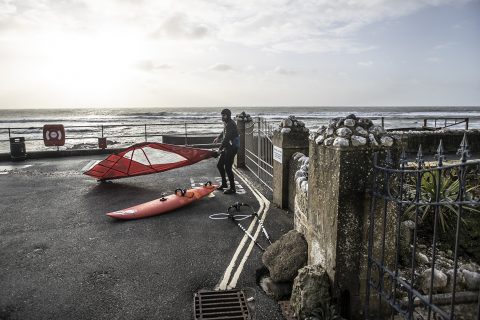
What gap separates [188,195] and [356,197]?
16.6 ft

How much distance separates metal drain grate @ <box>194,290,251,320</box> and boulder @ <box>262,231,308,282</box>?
535mm

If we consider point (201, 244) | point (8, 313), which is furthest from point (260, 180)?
point (8, 313)

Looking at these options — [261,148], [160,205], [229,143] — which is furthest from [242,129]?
[160,205]

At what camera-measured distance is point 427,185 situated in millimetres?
5816

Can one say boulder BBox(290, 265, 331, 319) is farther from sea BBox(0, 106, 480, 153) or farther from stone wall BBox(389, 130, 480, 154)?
stone wall BBox(389, 130, 480, 154)

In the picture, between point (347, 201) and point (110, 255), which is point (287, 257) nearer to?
point (347, 201)

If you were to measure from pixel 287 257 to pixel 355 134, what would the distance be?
1930 mm

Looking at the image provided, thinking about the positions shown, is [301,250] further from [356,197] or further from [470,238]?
[470,238]

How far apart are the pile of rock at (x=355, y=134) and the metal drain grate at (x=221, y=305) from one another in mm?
2094

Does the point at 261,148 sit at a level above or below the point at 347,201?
below

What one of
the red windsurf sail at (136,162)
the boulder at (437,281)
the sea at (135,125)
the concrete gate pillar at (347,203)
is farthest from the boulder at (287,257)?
the red windsurf sail at (136,162)

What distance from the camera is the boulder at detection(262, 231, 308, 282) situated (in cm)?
435

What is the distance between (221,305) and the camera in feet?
13.3

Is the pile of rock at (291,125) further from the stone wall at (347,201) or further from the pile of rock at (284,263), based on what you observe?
the stone wall at (347,201)
